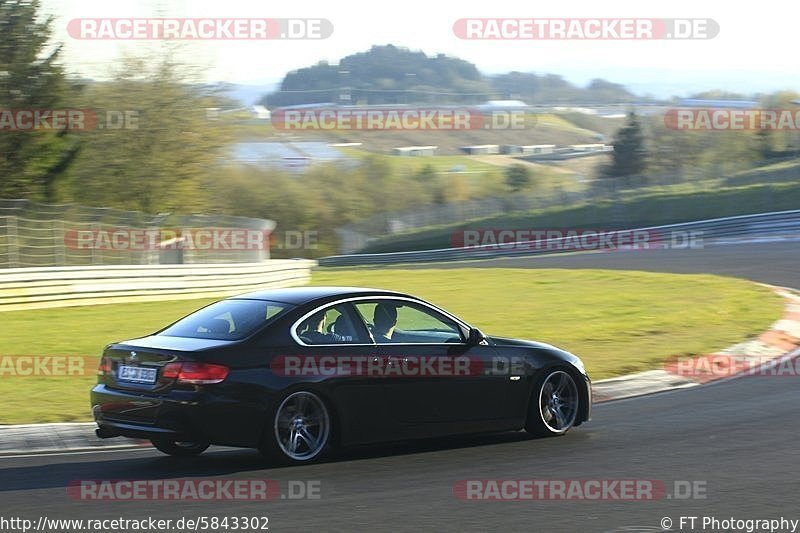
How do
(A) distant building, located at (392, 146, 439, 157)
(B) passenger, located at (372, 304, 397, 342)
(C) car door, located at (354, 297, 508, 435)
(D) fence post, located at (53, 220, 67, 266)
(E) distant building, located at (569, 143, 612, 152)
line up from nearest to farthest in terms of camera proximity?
(C) car door, located at (354, 297, 508, 435) → (B) passenger, located at (372, 304, 397, 342) → (D) fence post, located at (53, 220, 67, 266) → (A) distant building, located at (392, 146, 439, 157) → (E) distant building, located at (569, 143, 612, 152)

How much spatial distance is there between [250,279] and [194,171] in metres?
16.5

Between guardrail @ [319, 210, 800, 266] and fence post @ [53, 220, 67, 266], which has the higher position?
fence post @ [53, 220, 67, 266]

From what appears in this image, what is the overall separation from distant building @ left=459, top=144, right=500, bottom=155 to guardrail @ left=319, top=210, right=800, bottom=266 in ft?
132

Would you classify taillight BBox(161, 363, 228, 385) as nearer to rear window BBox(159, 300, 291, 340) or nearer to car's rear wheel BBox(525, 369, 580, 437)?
rear window BBox(159, 300, 291, 340)

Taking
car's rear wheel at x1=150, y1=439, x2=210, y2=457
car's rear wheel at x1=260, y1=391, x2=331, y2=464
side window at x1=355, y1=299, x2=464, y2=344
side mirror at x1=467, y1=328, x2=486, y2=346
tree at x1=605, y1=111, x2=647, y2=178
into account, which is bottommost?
car's rear wheel at x1=150, y1=439, x2=210, y2=457

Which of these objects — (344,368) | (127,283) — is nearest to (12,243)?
(127,283)

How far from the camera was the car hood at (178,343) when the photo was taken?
8312 mm

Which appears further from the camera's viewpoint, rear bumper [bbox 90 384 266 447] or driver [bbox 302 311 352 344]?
driver [bbox 302 311 352 344]

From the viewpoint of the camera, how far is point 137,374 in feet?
27.5

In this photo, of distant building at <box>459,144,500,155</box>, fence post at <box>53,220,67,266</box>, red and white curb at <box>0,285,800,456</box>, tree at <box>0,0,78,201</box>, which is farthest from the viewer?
distant building at <box>459,144,500,155</box>

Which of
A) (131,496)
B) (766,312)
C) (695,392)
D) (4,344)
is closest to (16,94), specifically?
(4,344)

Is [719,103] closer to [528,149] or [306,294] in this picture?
[528,149]

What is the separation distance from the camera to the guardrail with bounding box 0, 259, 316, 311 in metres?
21.8

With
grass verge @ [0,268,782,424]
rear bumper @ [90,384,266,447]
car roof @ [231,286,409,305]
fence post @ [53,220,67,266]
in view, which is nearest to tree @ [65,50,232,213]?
grass verge @ [0,268,782,424]
